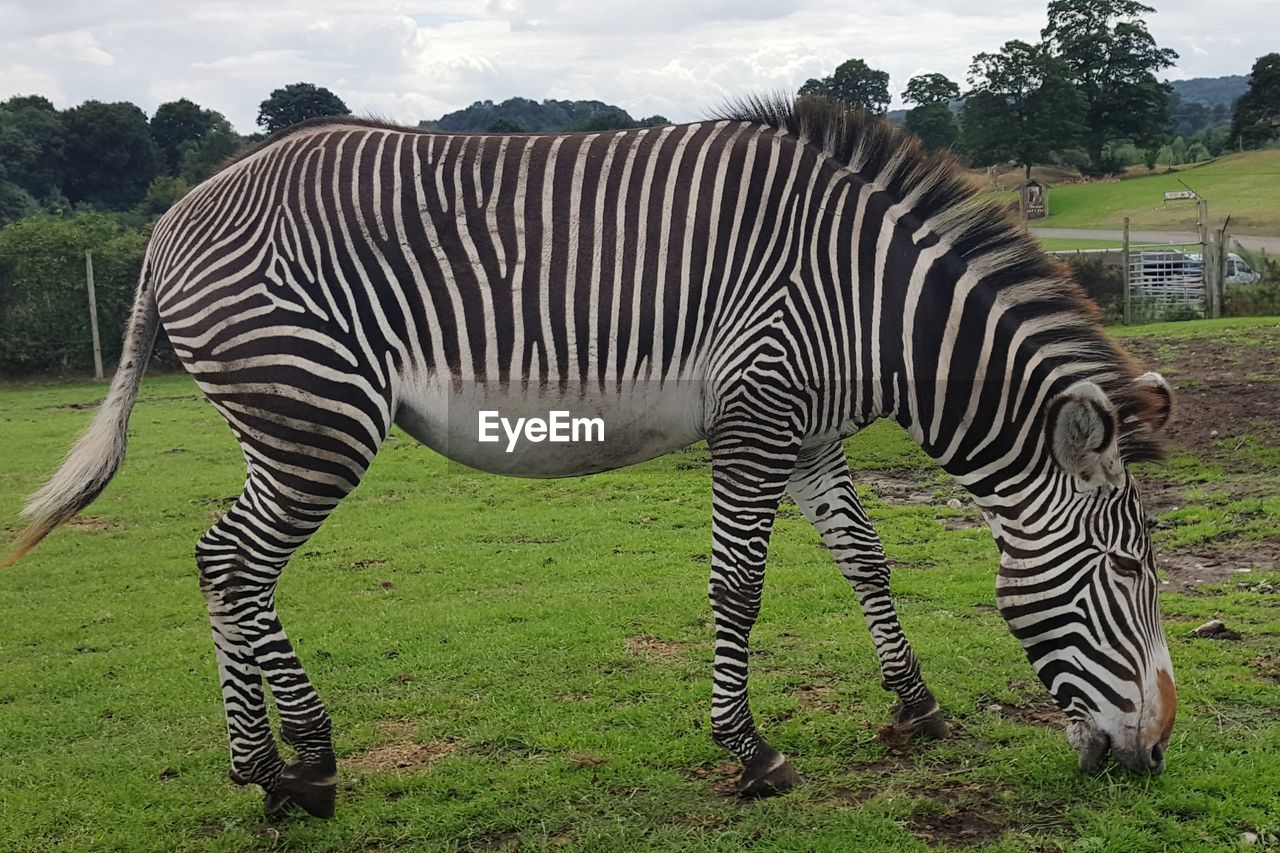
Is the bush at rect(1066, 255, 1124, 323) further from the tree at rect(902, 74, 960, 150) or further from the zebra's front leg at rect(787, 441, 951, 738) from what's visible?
the tree at rect(902, 74, 960, 150)

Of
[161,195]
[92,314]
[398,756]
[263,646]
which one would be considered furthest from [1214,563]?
[161,195]

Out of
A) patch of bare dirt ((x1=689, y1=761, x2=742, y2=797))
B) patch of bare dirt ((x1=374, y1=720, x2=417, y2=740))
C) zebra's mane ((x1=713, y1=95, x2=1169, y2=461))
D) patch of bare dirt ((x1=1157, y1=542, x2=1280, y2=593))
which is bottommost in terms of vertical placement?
patch of bare dirt ((x1=374, y1=720, x2=417, y2=740))

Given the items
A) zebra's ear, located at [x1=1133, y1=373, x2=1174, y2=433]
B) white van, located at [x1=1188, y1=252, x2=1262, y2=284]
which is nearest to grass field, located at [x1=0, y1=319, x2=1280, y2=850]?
zebra's ear, located at [x1=1133, y1=373, x2=1174, y2=433]

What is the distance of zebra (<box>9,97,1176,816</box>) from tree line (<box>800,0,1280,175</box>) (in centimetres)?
5376

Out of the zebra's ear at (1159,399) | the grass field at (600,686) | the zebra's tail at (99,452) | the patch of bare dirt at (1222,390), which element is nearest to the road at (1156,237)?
the patch of bare dirt at (1222,390)

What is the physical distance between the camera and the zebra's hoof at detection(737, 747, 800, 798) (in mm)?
4703

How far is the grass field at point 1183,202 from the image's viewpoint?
44919 mm

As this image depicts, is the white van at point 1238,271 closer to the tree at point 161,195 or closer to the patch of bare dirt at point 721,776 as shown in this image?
the patch of bare dirt at point 721,776

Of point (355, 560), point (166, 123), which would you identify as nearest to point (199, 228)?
point (355, 560)

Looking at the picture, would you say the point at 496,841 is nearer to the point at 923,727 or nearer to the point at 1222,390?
the point at 923,727

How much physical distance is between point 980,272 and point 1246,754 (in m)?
2.57

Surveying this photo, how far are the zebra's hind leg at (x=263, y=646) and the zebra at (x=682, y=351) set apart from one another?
0.04 feet

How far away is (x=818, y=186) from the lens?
4832 mm

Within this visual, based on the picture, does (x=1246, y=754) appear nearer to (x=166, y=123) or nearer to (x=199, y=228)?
(x=199, y=228)
